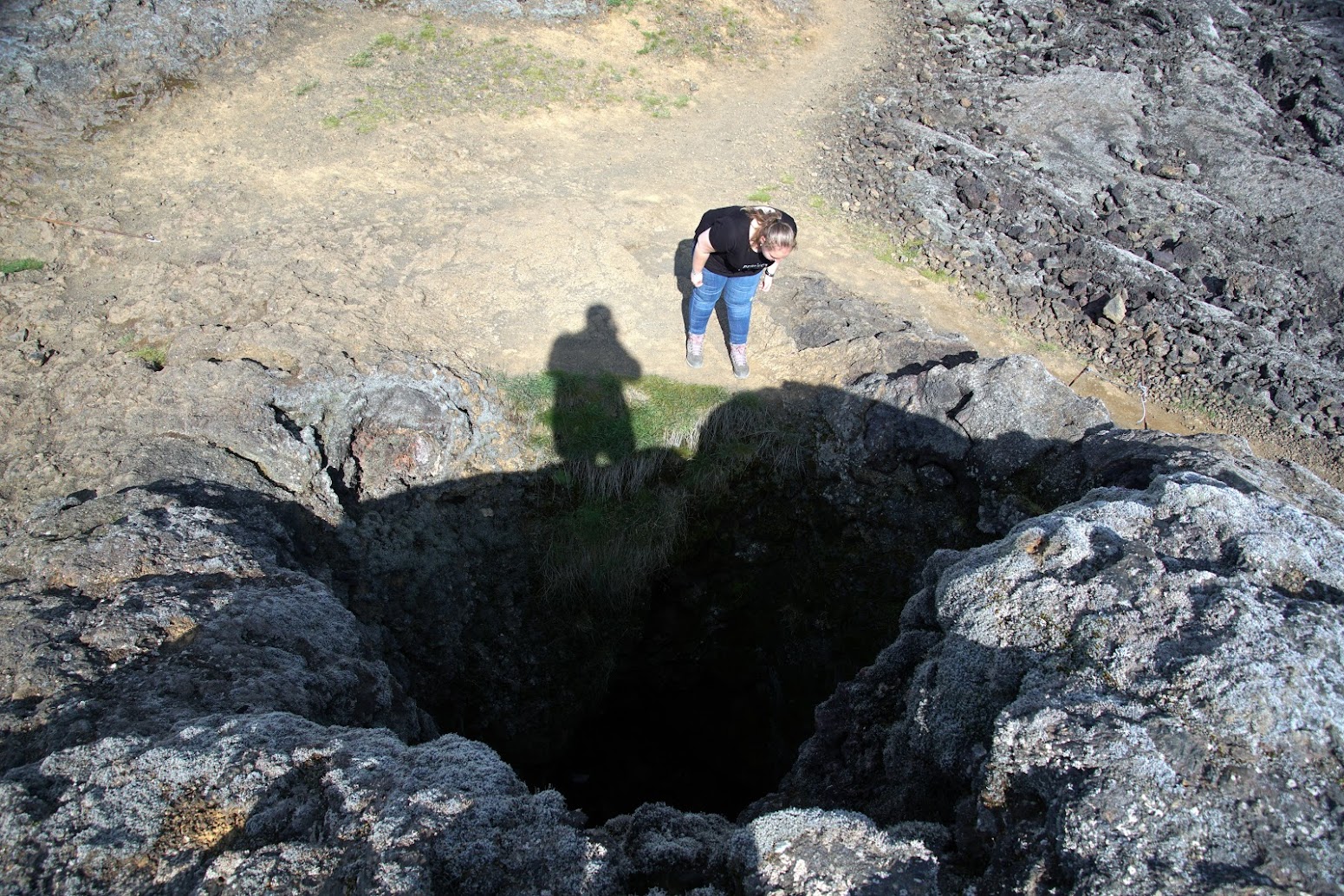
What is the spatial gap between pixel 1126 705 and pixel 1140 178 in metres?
10.4

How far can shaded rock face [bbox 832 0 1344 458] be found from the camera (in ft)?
29.3

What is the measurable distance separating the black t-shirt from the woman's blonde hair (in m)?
0.04

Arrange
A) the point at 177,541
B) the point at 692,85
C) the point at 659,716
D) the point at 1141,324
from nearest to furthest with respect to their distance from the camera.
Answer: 1. the point at 177,541
2. the point at 659,716
3. the point at 1141,324
4. the point at 692,85

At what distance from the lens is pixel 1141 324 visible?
900 centimetres

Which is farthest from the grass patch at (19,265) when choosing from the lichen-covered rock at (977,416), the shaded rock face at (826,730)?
the lichen-covered rock at (977,416)

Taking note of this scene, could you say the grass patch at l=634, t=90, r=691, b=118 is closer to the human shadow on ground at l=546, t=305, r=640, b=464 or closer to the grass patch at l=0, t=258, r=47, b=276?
the human shadow on ground at l=546, t=305, r=640, b=464

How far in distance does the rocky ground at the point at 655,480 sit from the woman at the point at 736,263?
0.44 m

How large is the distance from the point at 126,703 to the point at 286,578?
3.77ft

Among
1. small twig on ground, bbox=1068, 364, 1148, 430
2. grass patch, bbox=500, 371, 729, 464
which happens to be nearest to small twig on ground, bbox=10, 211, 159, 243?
grass patch, bbox=500, 371, 729, 464

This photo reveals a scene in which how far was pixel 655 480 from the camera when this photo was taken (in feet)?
22.6

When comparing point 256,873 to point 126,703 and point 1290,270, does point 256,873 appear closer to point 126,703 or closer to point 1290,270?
point 126,703

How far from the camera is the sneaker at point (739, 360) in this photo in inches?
286

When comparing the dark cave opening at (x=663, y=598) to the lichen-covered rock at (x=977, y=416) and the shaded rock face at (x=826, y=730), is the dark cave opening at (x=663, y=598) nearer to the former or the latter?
the lichen-covered rock at (x=977, y=416)

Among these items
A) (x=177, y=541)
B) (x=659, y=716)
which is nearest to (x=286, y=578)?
(x=177, y=541)
